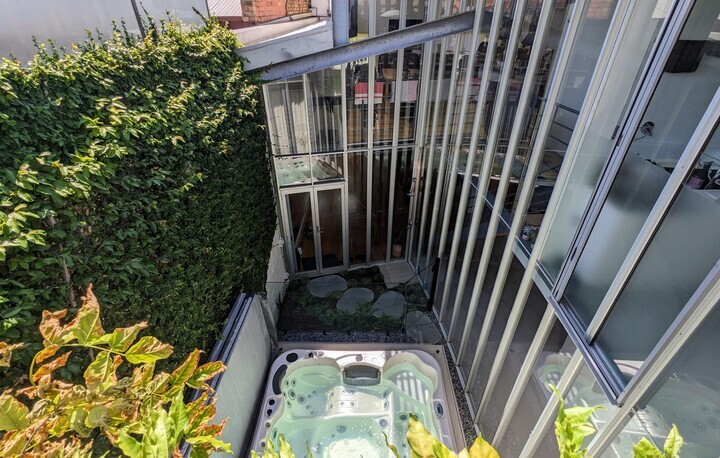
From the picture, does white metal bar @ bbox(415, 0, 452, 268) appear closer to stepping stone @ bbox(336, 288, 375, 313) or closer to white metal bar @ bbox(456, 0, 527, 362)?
stepping stone @ bbox(336, 288, 375, 313)

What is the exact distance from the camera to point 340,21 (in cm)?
554

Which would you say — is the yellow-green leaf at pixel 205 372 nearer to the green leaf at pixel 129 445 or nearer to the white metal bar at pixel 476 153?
the green leaf at pixel 129 445

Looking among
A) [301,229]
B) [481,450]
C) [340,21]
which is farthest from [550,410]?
[301,229]

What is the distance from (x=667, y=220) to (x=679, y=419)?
1420 millimetres

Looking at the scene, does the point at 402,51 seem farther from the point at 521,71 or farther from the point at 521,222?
the point at 521,222

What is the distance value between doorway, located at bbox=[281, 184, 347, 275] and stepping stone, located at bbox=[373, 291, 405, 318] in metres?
1.84

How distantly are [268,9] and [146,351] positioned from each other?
9.16m

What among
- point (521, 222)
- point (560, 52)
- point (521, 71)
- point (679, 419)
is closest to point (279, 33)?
point (521, 71)

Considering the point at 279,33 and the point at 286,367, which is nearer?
the point at 286,367

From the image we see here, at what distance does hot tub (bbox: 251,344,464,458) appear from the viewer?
19.5 ft

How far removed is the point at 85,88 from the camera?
297cm

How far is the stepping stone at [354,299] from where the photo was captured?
803cm

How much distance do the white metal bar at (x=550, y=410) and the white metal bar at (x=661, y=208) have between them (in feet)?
1.65

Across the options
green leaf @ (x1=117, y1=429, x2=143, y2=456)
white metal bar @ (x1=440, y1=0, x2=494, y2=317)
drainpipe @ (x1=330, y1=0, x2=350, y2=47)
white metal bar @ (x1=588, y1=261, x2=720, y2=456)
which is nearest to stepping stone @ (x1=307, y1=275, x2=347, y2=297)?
white metal bar @ (x1=440, y1=0, x2=494, y2=317)
